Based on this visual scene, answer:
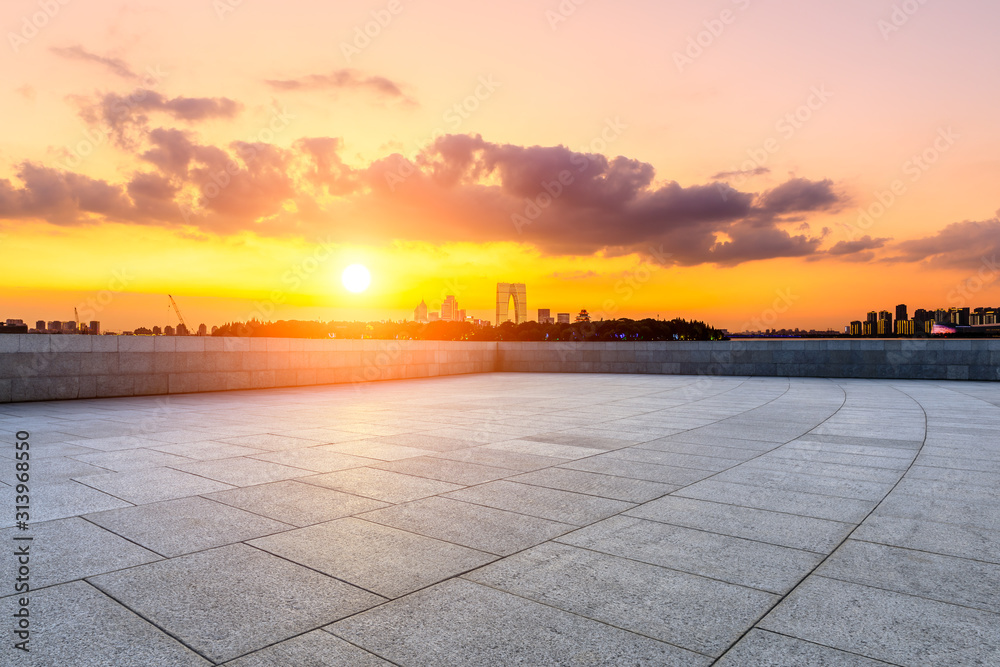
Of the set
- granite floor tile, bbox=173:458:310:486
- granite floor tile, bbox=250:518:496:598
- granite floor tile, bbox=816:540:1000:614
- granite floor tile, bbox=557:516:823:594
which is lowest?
granite floor tile, bbox=816:540:1000:614

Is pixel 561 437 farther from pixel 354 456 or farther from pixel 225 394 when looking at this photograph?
pixel 225 394

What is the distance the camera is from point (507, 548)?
436 centimetres

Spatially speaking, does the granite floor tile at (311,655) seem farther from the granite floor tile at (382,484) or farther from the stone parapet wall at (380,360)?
the stone parapet wall at (380,360)

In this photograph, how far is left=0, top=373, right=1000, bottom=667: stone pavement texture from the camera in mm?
3037

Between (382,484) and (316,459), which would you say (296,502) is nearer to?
(382,484)

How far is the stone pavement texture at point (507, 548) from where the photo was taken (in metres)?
3.04

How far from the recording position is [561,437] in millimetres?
9227

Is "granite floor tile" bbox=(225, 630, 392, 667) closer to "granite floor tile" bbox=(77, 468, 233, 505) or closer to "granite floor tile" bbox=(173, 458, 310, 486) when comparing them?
"granite floor tile" bbox=(77, 468, 233, 505)

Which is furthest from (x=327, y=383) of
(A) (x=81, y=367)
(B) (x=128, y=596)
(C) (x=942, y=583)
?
(C) (x=942, y=583)

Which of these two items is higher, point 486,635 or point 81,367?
point 81,367

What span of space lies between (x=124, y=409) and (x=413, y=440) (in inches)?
294

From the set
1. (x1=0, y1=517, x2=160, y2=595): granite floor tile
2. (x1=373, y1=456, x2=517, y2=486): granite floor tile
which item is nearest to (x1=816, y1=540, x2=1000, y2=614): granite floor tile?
(x1=373, y1=456, x2=517, y2=486): granite floor tile

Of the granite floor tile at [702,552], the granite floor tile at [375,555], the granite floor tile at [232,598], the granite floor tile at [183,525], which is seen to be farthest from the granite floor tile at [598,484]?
the granite floor tile at [232,598]

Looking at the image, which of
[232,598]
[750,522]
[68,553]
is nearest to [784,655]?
[750,522]
